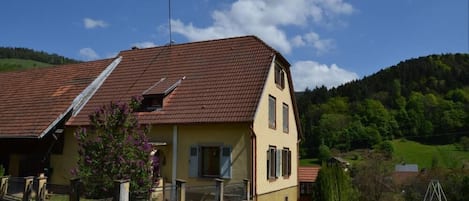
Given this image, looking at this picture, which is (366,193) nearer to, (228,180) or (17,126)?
(228,180)

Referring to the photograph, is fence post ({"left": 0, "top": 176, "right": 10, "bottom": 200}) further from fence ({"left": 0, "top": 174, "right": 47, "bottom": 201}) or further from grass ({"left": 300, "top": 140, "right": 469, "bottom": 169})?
grass ({"left": 300, "top": 140, "right": 469, "bottom": 169})

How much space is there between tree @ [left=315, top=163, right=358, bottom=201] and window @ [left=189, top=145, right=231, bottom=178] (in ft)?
29.1

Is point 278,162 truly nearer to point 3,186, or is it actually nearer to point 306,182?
point 3,186

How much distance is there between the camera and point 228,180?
17.8 m

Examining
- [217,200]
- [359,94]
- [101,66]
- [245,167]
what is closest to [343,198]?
[245,167]

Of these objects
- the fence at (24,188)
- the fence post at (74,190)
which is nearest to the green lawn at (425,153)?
the fence at (24,188)

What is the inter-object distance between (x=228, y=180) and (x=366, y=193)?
23.2 metres

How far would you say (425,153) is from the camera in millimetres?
80188

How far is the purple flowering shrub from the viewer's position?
12.8m

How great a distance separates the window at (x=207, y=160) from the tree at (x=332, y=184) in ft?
29.1

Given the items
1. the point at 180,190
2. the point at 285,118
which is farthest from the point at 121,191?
the point at 285,118

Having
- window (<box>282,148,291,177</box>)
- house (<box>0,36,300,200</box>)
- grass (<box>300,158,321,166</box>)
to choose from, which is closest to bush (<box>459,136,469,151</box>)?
grass (<box>300,158,321,166</box>)

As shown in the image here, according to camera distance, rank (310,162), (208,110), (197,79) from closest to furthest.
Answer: (208,110)
(197,79)
(310,162)

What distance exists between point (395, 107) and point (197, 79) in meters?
81.1
